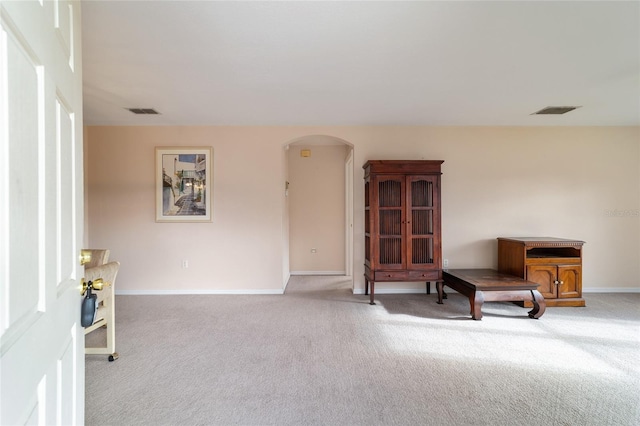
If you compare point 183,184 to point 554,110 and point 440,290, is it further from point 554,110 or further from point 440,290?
point 554,110

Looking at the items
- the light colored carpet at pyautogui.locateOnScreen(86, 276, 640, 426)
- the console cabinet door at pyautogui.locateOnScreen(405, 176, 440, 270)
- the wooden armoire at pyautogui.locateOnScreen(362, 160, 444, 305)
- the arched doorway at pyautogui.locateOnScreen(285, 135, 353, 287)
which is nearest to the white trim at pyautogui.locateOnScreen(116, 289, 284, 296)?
the light colored carpet at pyautogui.locateOnScreen(86, 276, 640, 426)

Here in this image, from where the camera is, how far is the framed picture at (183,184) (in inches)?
179

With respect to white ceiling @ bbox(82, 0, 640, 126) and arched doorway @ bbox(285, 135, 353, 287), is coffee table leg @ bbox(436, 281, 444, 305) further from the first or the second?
arched doorway @ bbox(285, 135, 353, 287)

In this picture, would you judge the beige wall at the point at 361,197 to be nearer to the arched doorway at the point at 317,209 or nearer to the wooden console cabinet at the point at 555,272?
the wooden console cabinet at the point at 555,272

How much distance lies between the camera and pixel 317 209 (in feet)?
20.2

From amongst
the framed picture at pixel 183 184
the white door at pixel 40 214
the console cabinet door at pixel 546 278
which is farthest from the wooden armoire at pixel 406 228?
the white door at pixel 40 214

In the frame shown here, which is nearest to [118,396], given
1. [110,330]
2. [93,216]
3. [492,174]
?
[110,330]

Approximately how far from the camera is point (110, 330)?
260cm

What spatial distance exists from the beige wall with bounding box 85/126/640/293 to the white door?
11.8 ft

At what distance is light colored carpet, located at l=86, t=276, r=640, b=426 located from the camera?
75.5 inches

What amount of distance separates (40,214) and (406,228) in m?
3.79

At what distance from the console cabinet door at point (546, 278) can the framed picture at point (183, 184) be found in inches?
171

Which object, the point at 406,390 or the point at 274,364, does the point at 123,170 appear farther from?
the point at 406,390

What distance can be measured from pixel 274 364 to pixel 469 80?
10.2 ft
